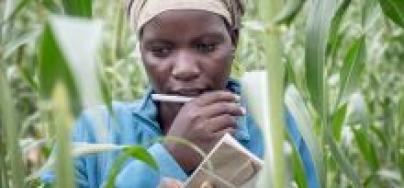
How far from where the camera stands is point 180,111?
2.90ft

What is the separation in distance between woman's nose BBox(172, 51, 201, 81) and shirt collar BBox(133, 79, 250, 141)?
117 mm

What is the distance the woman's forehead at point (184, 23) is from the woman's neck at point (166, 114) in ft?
0.28

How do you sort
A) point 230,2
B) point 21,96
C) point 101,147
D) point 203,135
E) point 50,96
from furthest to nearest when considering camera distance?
1. point 21,96
2. point 230,2
3. point 203,135
4. point 101,147
5. point 50,96

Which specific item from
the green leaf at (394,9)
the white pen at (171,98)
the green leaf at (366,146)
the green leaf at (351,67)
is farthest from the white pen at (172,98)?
the green leaf at (366,146)

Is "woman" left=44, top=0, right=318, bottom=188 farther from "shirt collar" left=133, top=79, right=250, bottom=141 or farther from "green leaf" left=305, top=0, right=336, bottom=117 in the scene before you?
"green leaf" left=305, top=0, right=336, bottom=117

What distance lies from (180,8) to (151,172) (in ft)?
0.62

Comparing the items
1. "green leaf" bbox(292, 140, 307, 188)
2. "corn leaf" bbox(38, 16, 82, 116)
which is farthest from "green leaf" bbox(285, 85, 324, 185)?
"corn leaf" bbox(38, 16, 82, 116)

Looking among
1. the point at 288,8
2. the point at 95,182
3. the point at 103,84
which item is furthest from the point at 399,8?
the point at 95,182

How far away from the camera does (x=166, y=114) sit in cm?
99

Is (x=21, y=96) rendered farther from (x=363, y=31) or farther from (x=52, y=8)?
(x=52, y=8)

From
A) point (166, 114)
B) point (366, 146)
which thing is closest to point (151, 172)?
point (166, 114)

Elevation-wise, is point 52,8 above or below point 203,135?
above

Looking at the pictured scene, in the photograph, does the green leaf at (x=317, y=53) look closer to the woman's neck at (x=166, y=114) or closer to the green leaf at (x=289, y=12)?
the green leaf at (x=289, y=12)

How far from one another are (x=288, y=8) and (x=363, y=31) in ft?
1.45
